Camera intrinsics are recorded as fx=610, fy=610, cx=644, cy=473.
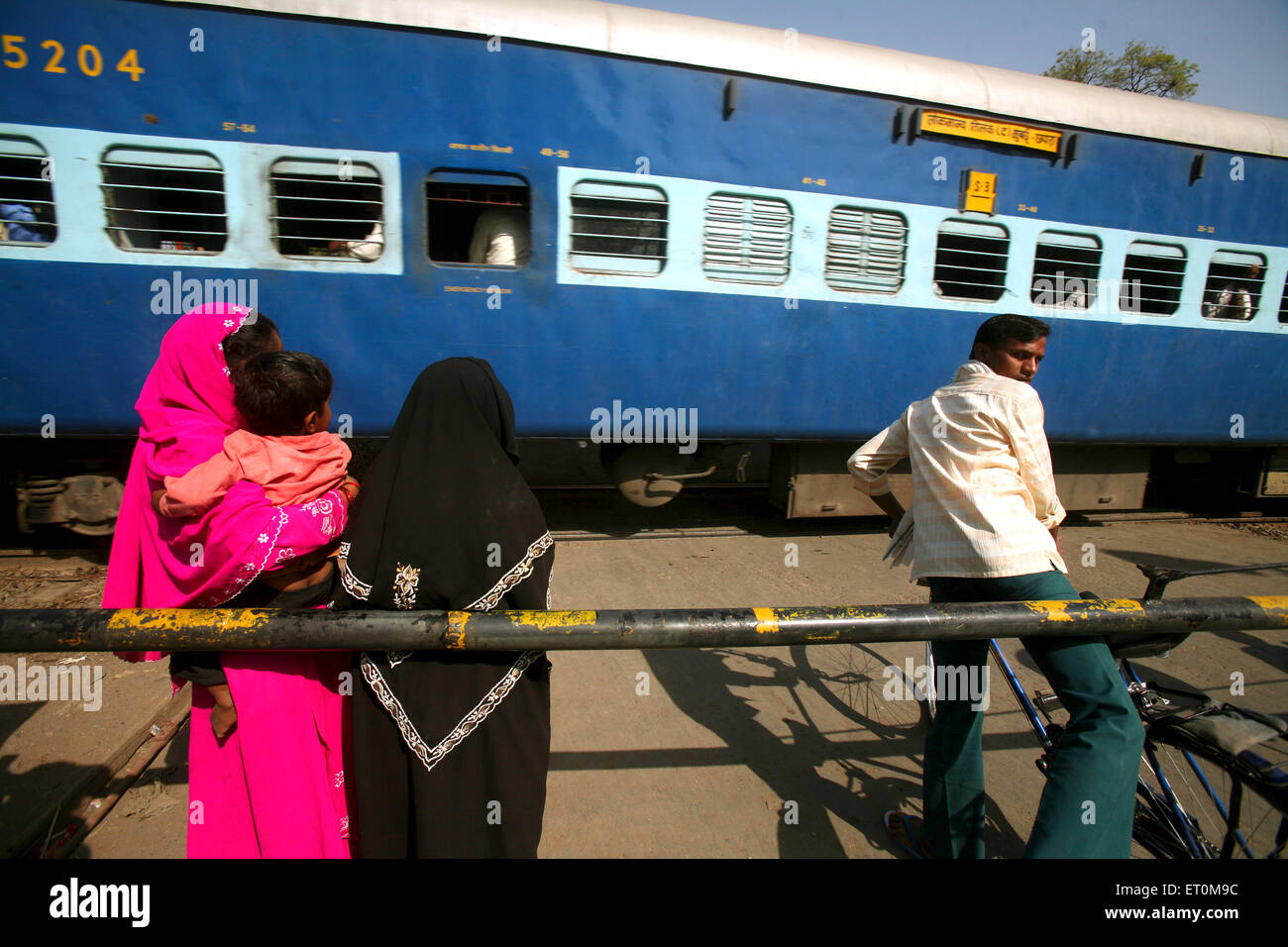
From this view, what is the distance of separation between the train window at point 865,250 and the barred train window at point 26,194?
15.9 ft

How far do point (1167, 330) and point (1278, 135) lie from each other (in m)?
1.93

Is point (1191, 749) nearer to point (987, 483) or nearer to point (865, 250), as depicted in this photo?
point (987, 483)

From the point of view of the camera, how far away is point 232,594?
134 cm

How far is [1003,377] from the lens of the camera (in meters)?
1.79

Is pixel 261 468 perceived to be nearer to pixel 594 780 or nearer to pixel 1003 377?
pixel 594 780

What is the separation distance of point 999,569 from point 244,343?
83.4 inches

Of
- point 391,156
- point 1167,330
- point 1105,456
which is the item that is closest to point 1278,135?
point 1167,330

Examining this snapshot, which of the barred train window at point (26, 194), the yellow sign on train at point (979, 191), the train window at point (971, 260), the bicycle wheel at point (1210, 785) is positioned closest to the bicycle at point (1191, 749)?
the bicycle wheel at point (1210, 785)

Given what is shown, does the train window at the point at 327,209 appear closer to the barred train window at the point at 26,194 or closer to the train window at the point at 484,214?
the train window at the point at 484,214

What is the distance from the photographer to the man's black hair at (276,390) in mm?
1411

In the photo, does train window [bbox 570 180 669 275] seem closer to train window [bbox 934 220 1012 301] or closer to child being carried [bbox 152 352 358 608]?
train window [bbox 934 220 1012 301]

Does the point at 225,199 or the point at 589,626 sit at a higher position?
the point at 225,199

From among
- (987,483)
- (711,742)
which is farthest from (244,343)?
(711,742)

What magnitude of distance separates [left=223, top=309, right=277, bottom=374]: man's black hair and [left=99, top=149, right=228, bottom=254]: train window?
2702 millimetres
